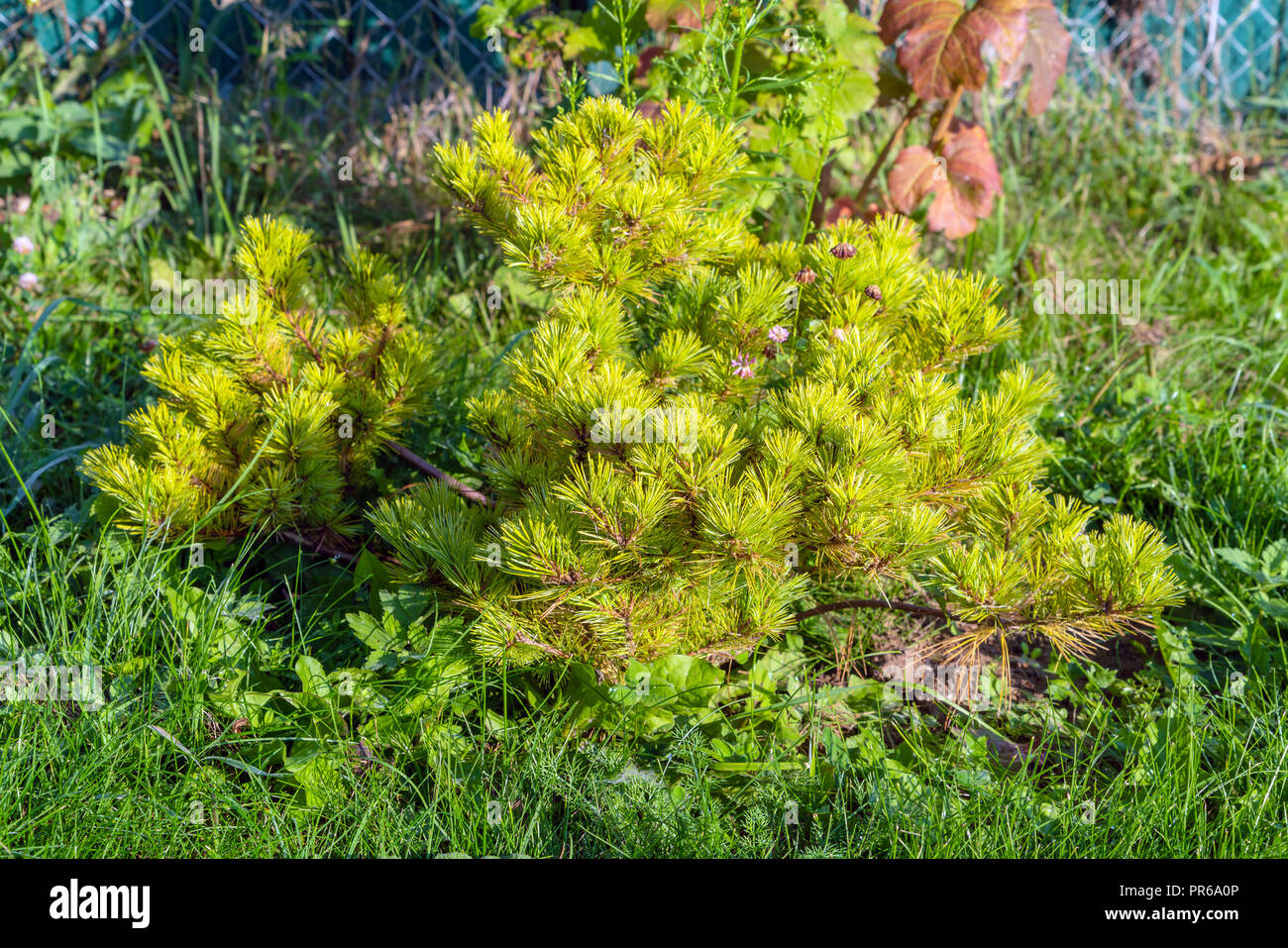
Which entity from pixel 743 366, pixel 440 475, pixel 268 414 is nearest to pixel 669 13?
pixel 743 366

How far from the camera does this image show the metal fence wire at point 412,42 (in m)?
4.40

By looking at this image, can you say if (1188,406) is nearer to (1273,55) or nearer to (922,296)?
(922,296)

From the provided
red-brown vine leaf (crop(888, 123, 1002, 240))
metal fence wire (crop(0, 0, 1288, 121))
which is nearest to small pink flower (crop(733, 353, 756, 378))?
red-brown vine leaf (crop(888, 123, 1002, 240))

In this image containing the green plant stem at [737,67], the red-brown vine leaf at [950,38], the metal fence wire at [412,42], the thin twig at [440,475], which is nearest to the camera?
the green plant stem at [737,67]

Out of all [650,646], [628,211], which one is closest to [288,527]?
[650,646]

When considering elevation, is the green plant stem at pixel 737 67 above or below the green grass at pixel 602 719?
above

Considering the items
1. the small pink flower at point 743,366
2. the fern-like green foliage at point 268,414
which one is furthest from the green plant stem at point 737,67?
the fern-like green foliage at point 268,414

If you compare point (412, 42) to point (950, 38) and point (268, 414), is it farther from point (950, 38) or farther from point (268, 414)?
point (268, 414)

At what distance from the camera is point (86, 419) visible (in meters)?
2.96

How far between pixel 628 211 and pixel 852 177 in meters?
2.32

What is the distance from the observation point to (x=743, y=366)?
198cm

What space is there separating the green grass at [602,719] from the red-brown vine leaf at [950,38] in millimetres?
801

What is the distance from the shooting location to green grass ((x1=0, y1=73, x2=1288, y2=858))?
186cm

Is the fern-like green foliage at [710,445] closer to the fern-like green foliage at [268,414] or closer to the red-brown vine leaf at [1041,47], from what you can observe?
the fern-like green foliage at [268,414]
